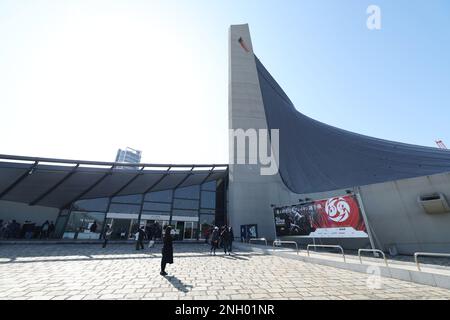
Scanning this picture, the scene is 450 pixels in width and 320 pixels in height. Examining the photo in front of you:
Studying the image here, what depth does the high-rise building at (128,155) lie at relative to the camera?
135375 millimetres

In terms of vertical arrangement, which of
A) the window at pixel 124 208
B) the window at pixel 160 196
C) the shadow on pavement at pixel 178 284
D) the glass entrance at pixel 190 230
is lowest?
the shadow on pavement at pixel 178 284

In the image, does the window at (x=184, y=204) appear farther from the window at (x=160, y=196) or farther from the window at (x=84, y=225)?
the window at (x=84, y=225)

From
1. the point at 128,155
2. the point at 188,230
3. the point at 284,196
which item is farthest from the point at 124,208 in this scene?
the point at 128,155

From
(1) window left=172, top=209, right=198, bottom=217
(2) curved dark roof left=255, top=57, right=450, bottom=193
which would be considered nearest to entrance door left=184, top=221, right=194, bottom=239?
(1) window left=172, top=209, right=198, bottom=217

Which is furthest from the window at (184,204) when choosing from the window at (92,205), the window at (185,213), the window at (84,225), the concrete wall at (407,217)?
the concrete wall at (407,217)

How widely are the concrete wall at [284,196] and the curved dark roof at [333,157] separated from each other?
59.5 inches

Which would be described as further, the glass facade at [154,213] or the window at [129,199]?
the window at [129,199]

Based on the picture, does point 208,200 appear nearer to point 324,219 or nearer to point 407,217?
point 324,219

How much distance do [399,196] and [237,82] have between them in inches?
771

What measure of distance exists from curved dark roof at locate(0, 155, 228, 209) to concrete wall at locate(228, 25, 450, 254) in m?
4.17

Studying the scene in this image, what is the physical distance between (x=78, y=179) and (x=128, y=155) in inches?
5433

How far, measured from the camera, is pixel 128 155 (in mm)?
139875

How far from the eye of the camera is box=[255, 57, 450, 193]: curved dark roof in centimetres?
1551
